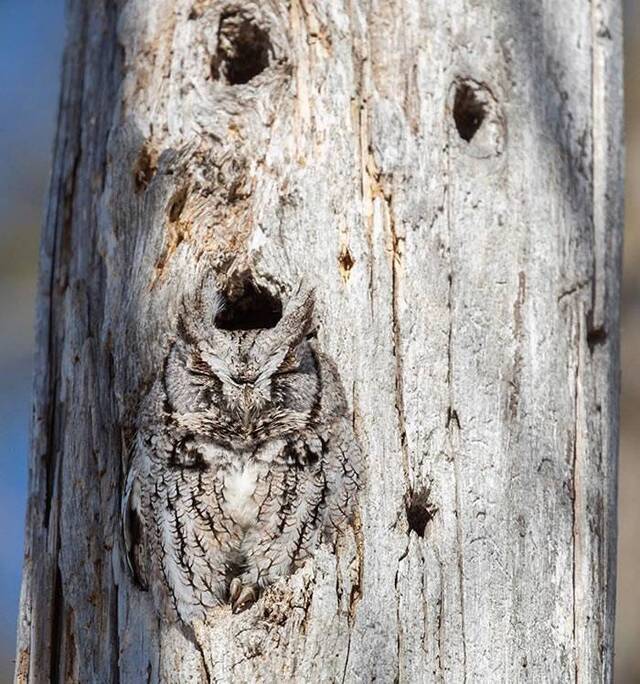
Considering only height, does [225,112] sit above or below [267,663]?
above

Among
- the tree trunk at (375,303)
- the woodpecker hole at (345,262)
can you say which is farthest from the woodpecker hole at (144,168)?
the woodpecker hole at (345,262)

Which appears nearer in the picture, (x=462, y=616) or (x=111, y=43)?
(x=462, y=616)

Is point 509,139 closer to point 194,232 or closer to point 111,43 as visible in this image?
point 194,232

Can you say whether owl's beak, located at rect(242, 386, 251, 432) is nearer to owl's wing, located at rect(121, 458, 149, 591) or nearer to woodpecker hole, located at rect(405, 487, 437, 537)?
owl's wing, located at rect(121, 458, 149, 591)

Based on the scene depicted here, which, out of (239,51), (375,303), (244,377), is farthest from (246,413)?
(239,51)

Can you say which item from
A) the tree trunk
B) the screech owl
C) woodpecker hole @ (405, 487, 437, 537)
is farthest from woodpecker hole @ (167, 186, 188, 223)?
woodpecker hole @ (405, 487, 437, 537)

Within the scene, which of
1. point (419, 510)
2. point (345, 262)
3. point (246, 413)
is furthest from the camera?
point (246, 413)

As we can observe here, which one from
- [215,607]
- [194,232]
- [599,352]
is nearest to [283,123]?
[194,232]

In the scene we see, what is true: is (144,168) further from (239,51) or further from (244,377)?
(244,377)
